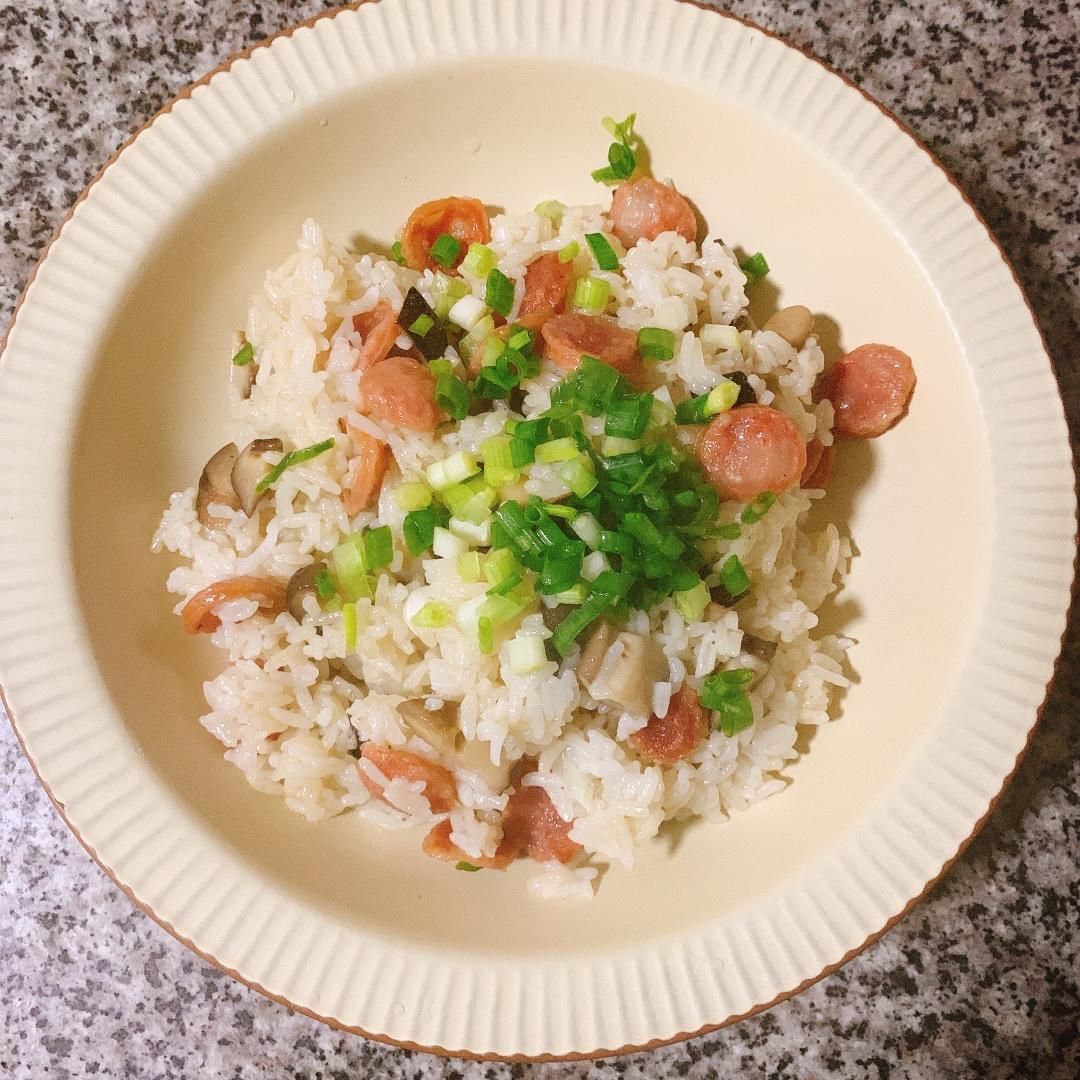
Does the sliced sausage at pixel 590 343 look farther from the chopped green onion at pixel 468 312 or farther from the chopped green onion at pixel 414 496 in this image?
the chopped green onion at pixel 414 496

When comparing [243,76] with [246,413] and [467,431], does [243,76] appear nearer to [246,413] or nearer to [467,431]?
[246,413]

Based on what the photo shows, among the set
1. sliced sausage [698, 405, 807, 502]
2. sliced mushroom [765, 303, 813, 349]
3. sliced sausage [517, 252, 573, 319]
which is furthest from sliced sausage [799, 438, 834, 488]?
sliced sausage [517, 252, 573, 319]

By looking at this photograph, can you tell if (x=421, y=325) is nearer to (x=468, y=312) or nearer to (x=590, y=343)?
(x=468, y=312)

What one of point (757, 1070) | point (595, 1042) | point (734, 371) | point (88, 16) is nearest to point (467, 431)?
point (734, 371)

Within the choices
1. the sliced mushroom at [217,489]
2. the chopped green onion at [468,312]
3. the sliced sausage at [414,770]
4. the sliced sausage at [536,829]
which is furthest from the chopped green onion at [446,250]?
the sliced sausage at [536,829]

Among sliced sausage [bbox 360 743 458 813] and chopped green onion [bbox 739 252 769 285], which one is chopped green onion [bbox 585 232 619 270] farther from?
sliced sausage [bbox 360 743 458 813]
